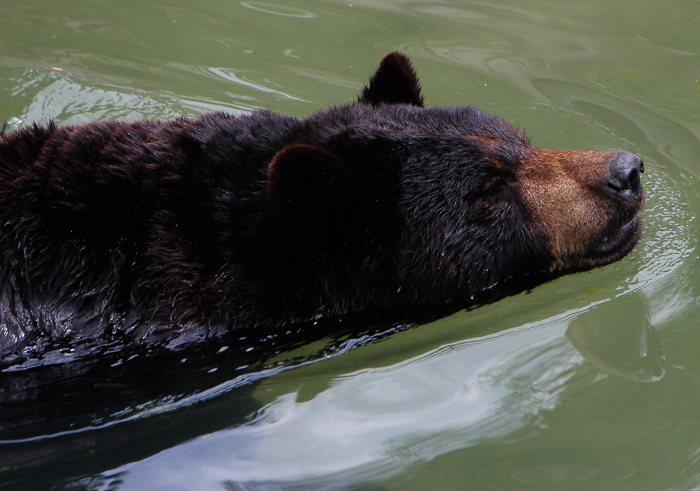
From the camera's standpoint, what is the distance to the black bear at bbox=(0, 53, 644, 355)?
11.6 ft

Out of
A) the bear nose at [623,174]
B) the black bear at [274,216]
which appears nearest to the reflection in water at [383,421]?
the black bear at [274,216]

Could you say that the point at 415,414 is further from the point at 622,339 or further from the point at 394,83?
the point at 394,83

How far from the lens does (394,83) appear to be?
4.52 m

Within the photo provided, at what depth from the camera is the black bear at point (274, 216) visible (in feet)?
11.6

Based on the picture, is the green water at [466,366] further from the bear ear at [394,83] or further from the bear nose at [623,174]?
the bear ear at [394,83]

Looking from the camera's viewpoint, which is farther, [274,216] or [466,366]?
[466,366]

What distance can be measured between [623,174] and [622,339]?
978mm

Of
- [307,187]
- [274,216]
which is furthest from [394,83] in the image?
[274,216]

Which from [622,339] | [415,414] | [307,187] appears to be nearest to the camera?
[307,187]

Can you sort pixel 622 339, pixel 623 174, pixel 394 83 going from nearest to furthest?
pixel 623 174, pixel 622 339, pixel 394 83

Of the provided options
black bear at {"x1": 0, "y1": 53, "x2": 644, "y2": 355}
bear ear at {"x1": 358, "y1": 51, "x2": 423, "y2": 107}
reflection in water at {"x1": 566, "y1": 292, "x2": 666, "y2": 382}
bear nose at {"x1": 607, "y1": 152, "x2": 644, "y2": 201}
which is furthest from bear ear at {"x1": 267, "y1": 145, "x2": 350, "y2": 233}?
reflection in water at {"x1": 566, "y1": 292, "x2": 666, "y2": 382}

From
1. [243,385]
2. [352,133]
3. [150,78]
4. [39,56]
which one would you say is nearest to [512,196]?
[352,133]

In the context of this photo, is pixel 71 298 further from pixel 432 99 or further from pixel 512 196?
pixel 432 99

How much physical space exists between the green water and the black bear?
0.41 m
